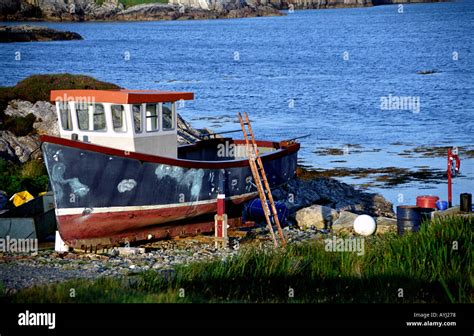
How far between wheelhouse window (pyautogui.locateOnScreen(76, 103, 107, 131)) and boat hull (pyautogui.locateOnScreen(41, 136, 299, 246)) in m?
1.42

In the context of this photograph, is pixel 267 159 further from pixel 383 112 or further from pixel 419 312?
pixel 383 112

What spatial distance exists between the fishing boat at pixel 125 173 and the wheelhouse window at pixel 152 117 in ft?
0.08

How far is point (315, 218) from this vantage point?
1030 inches

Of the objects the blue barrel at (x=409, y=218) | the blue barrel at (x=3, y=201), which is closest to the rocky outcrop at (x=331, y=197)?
the blue barrel at (x=409, y=218)

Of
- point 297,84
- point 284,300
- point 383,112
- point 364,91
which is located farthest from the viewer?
→ point 297,84

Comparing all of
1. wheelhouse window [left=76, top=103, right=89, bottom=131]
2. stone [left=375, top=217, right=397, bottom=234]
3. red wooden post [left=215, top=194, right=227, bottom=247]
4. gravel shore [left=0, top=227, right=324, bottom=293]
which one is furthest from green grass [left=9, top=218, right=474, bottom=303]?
wheelhouse window [left=76, top=103, right=89, bottom=131]

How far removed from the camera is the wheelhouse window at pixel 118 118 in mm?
22781

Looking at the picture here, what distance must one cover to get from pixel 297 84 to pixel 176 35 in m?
73.0

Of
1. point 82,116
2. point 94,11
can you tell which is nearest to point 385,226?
point 82,116

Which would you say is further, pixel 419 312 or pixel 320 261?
pixel 320 261

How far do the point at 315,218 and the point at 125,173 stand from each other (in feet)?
20.7

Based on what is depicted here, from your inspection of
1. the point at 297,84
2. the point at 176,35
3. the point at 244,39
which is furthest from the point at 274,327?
the point at 176,35

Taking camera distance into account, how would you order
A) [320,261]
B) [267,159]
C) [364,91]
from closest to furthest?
[320,261] → [267,159] → [364,91]

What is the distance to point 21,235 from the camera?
21.5 metres
